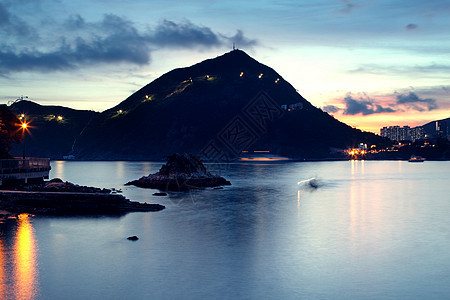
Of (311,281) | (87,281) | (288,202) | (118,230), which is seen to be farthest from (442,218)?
(87,281)

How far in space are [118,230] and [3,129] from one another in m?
39.2

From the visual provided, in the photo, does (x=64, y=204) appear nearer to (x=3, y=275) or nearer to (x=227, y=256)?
(x=3, y=275)

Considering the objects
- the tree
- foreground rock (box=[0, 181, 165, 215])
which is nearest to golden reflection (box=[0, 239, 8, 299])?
foreground rock (box=[0, 181, 165, 215])

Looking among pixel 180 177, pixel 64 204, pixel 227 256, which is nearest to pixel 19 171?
pixel 64 204

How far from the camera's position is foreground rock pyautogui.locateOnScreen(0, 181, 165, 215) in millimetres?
44031

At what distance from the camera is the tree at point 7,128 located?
215 ft

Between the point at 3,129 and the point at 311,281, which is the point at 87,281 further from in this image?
the point at 3,129

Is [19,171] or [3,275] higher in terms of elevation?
[19,171]

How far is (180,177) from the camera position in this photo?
257 feet

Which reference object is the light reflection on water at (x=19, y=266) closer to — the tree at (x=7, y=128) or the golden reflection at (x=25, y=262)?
the golden reflection at (x=25, y=262)

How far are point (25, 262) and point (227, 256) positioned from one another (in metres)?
11.9

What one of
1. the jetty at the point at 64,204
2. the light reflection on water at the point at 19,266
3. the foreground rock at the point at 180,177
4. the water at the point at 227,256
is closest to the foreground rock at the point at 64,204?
Answer: the jetty at the point at 64,204

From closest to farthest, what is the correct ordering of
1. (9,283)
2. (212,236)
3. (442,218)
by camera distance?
(9,283)
(212,236)
(442,218)

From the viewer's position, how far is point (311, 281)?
23.3 meters
